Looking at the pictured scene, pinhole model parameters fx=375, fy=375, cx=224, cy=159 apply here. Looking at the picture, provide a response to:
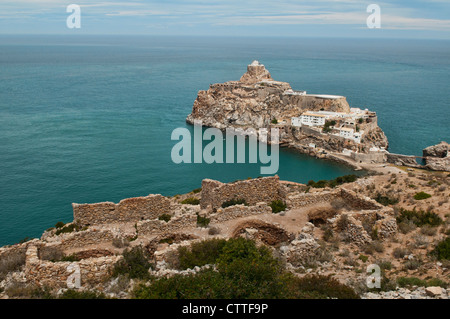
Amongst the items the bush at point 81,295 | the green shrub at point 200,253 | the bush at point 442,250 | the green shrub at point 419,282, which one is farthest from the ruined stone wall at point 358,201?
the bush at point 81,295

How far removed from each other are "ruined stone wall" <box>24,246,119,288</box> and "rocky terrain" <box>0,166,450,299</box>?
3cm

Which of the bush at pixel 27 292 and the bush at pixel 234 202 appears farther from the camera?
the bush at pixel 234 202

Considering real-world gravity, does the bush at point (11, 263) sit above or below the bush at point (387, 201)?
below

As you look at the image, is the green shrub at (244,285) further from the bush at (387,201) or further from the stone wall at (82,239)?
the bush at (387,201)

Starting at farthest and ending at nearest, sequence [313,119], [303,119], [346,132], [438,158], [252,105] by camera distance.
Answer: [252,105]
[303,119]
[313,119]
[346,132]
[438,158]

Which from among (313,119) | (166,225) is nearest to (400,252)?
(166,225)

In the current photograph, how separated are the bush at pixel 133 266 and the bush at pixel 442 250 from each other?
27.3 ft

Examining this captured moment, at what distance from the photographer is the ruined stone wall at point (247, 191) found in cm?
1670

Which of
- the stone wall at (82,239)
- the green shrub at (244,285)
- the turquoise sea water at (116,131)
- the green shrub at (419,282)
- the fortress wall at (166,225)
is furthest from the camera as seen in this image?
the turquoise sea water at (116,131)

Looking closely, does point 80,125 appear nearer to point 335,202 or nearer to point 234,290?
point 335,202

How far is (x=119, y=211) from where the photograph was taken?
50.6ft

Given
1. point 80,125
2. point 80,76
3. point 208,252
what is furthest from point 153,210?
point 80,76

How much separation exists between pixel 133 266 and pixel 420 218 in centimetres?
1023

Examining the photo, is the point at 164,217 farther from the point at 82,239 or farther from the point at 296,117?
the point at 296,117
